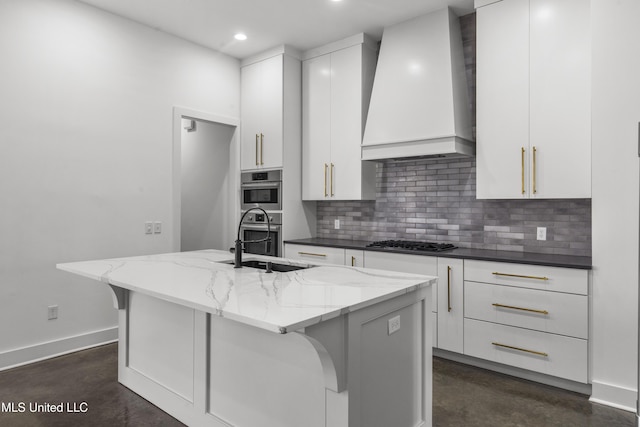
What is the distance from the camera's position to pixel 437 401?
8.41 ft

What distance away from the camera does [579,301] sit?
261cm

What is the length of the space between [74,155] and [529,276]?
3.72 meters

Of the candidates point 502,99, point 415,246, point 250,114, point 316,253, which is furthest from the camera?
point 250,114

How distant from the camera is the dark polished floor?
7.63 ft

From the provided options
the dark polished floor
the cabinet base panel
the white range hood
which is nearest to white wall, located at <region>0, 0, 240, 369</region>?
the dark polished floor

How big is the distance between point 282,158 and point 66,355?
8.77 feet

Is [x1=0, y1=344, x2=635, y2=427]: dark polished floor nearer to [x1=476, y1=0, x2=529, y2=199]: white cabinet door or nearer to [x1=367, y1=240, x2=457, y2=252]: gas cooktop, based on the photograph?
[x1=367, y1=240, x2=457, y2=252]: gas cooktop

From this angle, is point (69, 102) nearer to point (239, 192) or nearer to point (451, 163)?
point (239, 192)

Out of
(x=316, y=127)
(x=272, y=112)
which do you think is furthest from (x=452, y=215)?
(x=272, y=112)

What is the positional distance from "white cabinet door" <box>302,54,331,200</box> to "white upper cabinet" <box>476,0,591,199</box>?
5.28ft

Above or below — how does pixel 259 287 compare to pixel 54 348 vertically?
above

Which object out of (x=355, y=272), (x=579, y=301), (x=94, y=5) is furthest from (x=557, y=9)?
(x=94, y=5)

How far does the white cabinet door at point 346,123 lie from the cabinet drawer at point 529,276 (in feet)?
4.73

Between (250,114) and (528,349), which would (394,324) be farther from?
(250,114)
